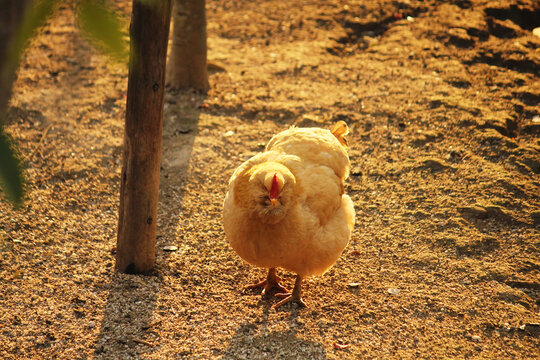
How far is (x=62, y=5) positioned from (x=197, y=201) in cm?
401

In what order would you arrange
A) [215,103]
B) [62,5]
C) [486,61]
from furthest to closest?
1. [486,61]
2. [215,103]
3. [62,5]

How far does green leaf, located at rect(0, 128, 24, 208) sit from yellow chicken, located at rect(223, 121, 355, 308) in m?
2.33

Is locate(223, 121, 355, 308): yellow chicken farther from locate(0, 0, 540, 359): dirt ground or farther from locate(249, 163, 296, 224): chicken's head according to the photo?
locate(0, 0, 540, 359): dirt ground

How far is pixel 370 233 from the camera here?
4621 millimetres

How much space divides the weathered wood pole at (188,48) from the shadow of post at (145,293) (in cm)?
127

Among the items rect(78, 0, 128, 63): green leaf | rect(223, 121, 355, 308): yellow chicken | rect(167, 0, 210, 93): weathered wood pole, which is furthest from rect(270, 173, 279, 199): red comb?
rect(167, 0, 210, 93): weathered wood pole

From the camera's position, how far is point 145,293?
382 centimetres

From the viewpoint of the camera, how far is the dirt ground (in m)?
3.53

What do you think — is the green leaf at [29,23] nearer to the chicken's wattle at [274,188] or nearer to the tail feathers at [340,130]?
the chicken's wattle at [274,188]

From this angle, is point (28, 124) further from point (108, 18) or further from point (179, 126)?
point (108, 18)

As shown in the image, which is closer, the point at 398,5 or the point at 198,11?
the point at 198,11

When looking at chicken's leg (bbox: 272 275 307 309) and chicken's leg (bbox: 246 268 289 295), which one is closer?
chicken's leg (bbox: 272 275 307 309)

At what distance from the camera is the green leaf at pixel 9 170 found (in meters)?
0.96

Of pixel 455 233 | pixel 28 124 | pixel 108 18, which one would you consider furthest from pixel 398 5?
pixel 108 18
